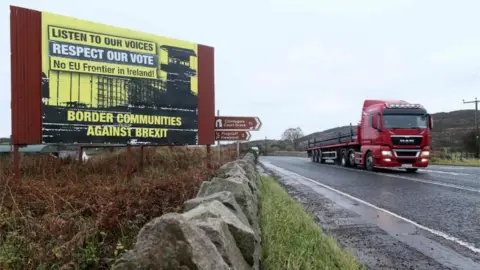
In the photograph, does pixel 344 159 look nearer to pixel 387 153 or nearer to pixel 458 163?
pixel 387 153

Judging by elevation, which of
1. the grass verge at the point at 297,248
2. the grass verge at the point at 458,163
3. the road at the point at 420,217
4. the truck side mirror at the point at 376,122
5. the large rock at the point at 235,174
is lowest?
the grass verge at the point at 458,163

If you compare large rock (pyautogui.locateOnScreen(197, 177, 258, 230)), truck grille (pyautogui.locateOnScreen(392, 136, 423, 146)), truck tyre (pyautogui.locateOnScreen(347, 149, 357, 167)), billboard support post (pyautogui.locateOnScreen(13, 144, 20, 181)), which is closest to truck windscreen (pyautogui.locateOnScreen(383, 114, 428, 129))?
truck grille (pyautogui.locateOnScreen(392, 136, 423, 146))

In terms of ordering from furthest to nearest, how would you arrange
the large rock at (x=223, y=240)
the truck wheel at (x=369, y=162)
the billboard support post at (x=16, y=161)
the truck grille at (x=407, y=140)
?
the truck wheel at (x=369, y=162)
the truck grille at (x=407, y=140)
the billboard support post at (x=16, y=161)
the large rock at (x=223, y=240)

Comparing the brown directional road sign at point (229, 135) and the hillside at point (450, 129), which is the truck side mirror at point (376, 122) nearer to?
the brown directional road sign at point (229, 135)

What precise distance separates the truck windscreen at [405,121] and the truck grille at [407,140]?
0.52m

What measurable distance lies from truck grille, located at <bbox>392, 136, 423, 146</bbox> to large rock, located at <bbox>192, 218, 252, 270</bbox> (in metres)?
17.6

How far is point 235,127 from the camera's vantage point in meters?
13.1

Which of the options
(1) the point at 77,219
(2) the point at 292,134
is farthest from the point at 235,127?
(2) the point at 292,134

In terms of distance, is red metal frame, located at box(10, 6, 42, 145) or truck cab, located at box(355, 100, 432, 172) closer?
red metal frame, located at box(10, 6, 42, 145)

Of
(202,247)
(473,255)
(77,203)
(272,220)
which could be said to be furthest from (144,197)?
(473,255)

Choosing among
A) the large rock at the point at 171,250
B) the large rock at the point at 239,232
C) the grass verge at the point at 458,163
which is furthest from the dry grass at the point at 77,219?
the grass verge at the point at 458,163

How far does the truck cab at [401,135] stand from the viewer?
18641 mm

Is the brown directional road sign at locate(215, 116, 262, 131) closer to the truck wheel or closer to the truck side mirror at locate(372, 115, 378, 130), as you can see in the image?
the truck side mirror at locate(372, 115, 378, 130)

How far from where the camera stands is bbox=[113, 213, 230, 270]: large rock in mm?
1815
